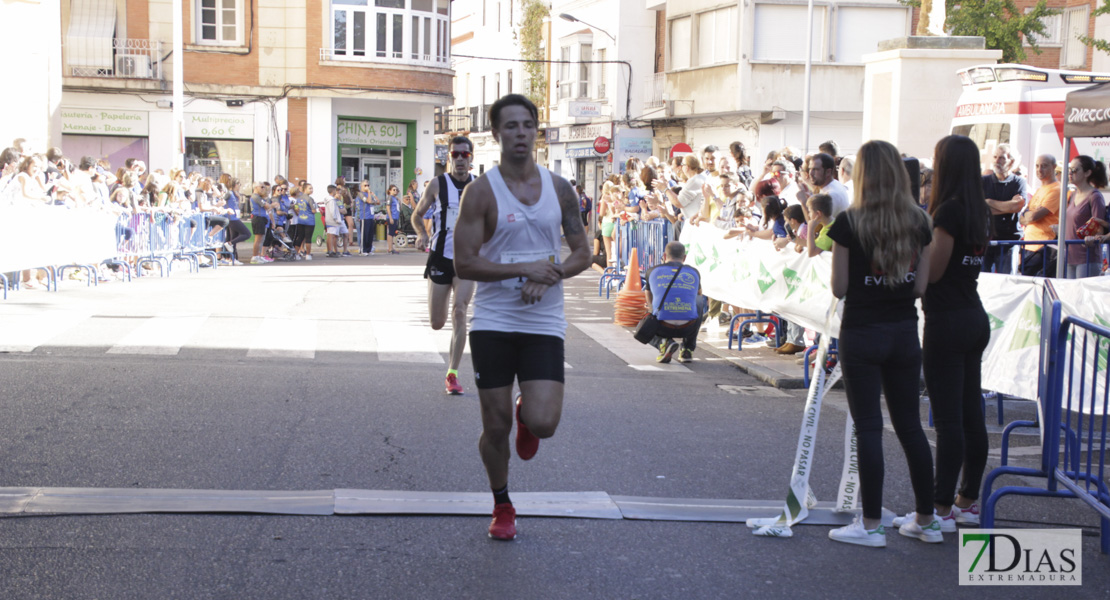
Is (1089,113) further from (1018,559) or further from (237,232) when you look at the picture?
(237,232)

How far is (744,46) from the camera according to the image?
3522 cm

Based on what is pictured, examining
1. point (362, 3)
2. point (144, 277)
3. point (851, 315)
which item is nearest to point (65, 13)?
point (362, 3)

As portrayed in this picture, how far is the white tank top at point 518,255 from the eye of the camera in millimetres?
5086

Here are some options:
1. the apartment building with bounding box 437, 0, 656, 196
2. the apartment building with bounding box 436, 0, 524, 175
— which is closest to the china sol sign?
the apartment building with bounding box 437, 0, 656, 196

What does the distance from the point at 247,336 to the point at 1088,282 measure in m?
8.22

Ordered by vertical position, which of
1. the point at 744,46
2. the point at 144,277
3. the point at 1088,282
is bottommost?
the point at 144,277

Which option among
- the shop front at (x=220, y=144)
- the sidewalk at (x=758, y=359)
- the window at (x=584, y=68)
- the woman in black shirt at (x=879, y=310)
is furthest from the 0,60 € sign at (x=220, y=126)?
the woman in black shirt at (x=879, y=310)

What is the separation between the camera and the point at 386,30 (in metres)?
39.5

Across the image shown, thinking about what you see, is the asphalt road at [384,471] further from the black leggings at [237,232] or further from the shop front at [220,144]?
the shop front at [220,144]

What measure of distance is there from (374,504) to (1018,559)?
2.96 m

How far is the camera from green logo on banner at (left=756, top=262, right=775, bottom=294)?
38.0 ft

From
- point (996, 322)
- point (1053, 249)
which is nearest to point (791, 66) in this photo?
point (1053, 249)

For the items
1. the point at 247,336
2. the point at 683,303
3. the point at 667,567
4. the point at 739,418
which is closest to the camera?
the point at 667,567

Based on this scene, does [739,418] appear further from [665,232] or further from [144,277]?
[144,277]
